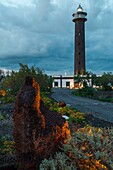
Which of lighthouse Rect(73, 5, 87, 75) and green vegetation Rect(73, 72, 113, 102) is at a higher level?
lighthouse Rect(73, 5, 87, 75)

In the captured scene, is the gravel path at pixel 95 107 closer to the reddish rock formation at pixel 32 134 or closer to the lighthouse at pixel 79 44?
the reddish rock formation at pixel 32 134

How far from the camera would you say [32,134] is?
4.05 metres

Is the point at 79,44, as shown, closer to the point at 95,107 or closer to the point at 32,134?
the point at 95,107

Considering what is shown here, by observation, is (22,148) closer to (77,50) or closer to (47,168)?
(47,168)

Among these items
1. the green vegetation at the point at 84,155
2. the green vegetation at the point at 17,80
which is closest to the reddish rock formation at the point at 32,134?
the green vegetation at the point at 84,155

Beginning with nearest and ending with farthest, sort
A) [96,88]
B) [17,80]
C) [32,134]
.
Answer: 1. [32,134]
2. [17,80]
3. [96,88]

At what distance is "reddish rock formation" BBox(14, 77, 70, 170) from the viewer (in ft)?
13.3

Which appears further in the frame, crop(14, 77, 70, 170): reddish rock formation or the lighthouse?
the lighthouse

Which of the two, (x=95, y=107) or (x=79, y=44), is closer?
(x=95, y=107)

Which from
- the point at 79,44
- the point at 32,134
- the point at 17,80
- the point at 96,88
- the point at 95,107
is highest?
the point at 79,44

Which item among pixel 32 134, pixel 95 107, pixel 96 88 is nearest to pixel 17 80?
pixel 95 107

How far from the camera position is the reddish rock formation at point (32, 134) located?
4.05 metres

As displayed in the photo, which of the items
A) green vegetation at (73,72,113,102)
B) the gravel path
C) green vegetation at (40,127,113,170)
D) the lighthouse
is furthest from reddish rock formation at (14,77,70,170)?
the lighthouse

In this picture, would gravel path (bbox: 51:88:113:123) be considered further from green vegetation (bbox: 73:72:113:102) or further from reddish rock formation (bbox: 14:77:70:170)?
reddish rock formation (bbox: 14:77:70:170)
